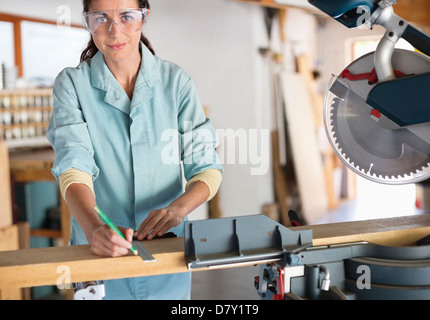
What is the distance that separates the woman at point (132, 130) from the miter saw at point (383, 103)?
40 centimetres

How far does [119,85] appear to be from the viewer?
5.01ft

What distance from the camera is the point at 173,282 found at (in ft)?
5.40

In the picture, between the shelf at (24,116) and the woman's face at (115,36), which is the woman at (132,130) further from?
the shelf at (24,116)

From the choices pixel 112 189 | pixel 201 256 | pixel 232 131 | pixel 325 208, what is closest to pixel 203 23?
pixel 232 131

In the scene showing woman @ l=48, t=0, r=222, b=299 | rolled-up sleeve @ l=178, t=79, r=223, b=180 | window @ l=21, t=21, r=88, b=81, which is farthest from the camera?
window @ l=21, t=21, r=88, b=81

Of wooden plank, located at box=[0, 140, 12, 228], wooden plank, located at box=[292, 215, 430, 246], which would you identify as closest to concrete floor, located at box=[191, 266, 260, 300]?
wooden plank, located at box=[0, 140, 12, 228]

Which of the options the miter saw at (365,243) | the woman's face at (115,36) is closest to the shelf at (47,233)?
the woman's face at (115,36)

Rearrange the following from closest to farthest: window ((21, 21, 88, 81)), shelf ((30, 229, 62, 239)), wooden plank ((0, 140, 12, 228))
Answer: wooden plank ((0, 140, 12, 228)), shelf ((30, 229, 62, 239)), window ((21, 21, 88, 81))

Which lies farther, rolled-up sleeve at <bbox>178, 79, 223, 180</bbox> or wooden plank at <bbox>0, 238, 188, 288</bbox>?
rolled-up sleeve at <bbox>178, 79, 223, 180</bbox>

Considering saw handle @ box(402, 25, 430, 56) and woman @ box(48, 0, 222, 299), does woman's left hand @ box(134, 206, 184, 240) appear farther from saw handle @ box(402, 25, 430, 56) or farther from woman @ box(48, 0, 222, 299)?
saw handle @ box(402, 25, 430, 56)

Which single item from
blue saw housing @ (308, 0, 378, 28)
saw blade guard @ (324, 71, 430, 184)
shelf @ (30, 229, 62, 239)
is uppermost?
blue saw housing @ (308, 0, 378, 28)

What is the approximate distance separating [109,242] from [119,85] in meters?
0.55

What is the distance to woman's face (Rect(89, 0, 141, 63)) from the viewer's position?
1395 millimetres
